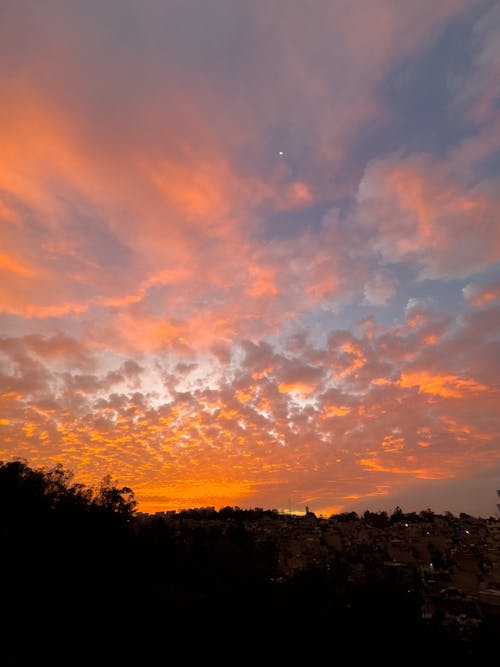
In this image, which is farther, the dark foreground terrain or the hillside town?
the hillside town

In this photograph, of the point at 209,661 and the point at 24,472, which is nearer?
the point at 209,661

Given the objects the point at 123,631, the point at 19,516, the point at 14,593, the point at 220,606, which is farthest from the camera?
the point at 19,516

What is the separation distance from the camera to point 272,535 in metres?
62.5

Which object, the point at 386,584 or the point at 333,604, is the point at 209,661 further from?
the point at 386,584

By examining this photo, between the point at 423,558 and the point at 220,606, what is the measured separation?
89.2 ft

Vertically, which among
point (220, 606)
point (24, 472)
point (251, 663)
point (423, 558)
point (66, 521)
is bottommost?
point (251, 663)

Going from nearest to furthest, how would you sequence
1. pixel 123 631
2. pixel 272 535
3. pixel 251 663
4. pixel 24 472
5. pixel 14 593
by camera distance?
pixel 251 663
pixel 123 631
pixel 14 593
pixel 24 472
pixel 272 535

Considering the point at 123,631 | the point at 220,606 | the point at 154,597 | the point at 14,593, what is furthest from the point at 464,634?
the point at 14,593

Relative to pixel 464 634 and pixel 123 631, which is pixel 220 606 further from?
pixel 464 634

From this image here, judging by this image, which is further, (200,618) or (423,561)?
(423,561)

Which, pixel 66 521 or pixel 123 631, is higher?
pixel 66 521

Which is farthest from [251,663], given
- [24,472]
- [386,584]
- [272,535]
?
[272,535]

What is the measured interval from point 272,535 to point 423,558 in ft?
101

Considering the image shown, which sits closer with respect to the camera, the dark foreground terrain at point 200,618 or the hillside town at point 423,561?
the dark foreground terrain at point 200,618
